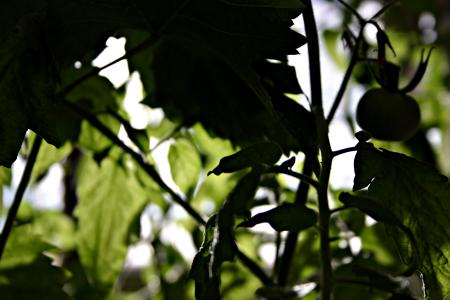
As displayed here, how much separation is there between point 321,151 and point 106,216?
45 cm

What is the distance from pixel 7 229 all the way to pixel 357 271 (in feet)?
1.08

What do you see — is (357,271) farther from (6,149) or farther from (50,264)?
(50,264)

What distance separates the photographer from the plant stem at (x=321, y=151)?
0.41 metres

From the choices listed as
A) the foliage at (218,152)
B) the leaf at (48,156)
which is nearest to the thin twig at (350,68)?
the foliage at (218,152)

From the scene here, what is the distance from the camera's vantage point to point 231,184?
0.84 m

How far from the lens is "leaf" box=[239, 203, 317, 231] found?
0.43m

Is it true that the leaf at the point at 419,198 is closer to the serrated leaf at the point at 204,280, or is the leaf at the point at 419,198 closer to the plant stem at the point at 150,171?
the serrated leaf at the point at 204,280

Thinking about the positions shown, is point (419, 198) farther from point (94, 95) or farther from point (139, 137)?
point (94, 95)

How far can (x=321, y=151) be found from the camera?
1.45 feet

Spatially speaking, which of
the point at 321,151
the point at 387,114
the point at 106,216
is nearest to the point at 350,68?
the point at 387,114

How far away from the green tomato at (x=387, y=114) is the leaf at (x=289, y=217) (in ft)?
0.58

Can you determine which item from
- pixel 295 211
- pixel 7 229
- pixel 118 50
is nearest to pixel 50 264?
pixel 7 229

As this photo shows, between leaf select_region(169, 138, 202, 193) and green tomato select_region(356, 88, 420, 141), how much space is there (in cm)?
22

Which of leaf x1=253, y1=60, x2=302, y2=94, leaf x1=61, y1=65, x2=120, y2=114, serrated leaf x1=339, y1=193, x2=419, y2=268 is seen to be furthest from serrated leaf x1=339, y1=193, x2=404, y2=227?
leaf x1=61, y1=65, x2=120, y2=114
